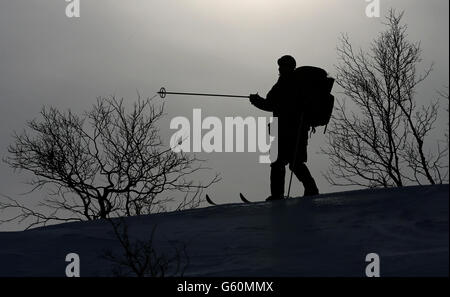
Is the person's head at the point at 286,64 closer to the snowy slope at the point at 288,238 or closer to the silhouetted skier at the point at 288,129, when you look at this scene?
the silhouetted skier at the point at 288,129

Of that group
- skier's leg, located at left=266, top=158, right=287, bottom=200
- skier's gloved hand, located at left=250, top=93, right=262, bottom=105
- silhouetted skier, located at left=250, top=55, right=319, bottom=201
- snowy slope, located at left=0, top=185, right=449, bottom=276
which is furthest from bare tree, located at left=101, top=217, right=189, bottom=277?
skier's gloved hand, located at left=250, top=93, right=262, bottom=105

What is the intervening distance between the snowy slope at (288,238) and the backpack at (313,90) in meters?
1.42

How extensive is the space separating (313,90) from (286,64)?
0.48 meters

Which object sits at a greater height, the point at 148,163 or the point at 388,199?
the point at 148,163

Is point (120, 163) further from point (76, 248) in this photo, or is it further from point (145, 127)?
point (76, 248)

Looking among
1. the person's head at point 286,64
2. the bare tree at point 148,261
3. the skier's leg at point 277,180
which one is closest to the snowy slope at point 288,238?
the bare tree at point 148,261

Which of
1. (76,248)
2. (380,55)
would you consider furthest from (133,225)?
(380,55)

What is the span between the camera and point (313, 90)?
37.1 feet

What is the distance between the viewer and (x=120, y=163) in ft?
72.6

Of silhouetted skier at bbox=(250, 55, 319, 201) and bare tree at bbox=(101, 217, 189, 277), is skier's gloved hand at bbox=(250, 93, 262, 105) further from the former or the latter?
bare tree at bbox=(101, 217, 189, 277)

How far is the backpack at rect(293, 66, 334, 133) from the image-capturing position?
11.3 m

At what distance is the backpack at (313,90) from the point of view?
11.3 meters

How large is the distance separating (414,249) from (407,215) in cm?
111
